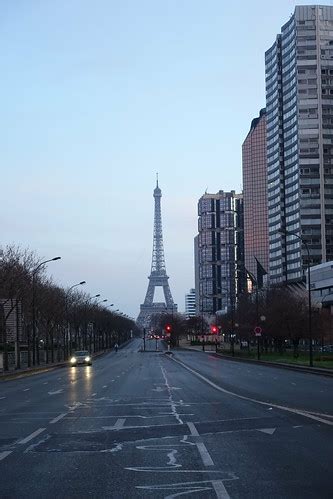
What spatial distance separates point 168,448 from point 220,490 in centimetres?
442

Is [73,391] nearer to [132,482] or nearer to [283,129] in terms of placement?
[132,482]

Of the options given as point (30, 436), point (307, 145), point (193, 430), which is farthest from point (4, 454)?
point (307, 145)

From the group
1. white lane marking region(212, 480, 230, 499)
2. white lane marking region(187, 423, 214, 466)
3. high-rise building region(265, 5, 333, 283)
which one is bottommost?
white lane marking region(187, 423, 214, 466)

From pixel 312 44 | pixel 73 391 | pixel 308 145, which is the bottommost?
pixel 73 391

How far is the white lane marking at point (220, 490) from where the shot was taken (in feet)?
31.9

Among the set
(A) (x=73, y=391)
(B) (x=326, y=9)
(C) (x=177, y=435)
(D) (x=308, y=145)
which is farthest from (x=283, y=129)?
(C) (x=177, y=435)

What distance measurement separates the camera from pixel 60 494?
10.1 meters

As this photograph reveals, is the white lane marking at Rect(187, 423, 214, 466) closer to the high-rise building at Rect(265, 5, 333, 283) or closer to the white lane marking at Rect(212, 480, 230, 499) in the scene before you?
the white lane marking at Rect(212, 480, 230, 499)

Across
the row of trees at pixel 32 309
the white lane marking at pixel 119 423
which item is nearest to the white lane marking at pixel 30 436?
the white lane marking at pixel 119 423

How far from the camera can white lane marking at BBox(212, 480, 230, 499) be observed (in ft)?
31.9

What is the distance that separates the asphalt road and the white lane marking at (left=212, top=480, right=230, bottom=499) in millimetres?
13

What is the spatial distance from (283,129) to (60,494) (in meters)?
195

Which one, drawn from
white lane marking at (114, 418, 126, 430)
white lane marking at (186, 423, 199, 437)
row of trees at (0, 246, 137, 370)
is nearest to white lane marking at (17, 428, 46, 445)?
white lane marking at (114, 418, 126, 430)

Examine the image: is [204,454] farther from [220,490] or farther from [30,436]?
[30,436]
